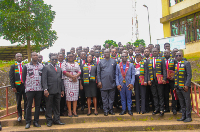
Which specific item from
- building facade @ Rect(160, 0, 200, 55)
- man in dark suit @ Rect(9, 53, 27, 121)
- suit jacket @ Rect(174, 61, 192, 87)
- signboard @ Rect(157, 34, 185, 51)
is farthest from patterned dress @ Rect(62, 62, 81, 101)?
building facade @ Rect(160, 0, 200, 55)

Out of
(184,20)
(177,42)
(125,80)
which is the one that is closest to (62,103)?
(125,80)

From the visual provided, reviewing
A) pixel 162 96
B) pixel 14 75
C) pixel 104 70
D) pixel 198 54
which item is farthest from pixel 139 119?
pixel 198 54

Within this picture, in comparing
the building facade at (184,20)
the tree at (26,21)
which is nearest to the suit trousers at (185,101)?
the building facade at (184,20)

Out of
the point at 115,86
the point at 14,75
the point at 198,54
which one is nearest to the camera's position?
the point at 14,75

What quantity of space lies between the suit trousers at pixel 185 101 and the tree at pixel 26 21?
12.0 metres

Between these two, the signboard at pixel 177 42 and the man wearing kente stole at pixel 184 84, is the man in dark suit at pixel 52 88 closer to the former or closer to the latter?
the man wearing kente stole at pixel 184 84

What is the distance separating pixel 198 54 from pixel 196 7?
3.65 metres

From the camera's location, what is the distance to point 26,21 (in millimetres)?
14148

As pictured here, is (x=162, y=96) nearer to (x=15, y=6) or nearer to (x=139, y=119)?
(x=139, y=119)

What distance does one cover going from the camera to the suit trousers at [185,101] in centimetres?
569

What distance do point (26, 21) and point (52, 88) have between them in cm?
1012

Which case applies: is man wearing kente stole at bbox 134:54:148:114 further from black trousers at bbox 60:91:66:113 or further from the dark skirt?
black trousers at bbox 60:91:66:113

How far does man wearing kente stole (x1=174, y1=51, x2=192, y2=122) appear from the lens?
5.69 m

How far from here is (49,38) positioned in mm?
15852
